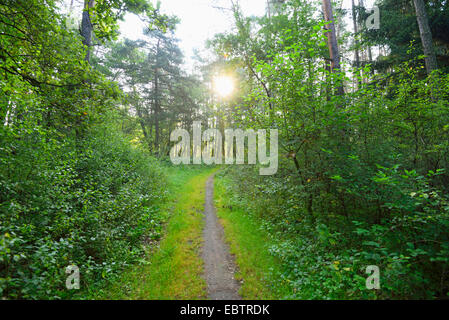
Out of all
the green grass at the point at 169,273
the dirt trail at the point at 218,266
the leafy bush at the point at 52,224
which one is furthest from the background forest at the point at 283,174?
the dirt trail at the point at 218,266

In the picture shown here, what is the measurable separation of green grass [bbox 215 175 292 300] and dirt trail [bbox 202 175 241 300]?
187mm

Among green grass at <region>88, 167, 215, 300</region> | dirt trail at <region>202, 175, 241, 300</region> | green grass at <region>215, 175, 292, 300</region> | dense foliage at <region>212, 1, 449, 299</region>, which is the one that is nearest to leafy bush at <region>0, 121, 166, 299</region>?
green grass at <region>88, 167, 215, 300</region>

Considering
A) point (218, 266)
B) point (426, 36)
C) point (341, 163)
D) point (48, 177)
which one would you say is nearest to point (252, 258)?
point (218, 266)

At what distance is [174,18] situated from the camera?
759 cm

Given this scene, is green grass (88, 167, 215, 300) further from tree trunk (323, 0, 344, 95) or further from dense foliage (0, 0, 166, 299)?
tree trunk (323, 0, 344, 95)

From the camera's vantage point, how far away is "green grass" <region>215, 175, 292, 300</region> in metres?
4.00

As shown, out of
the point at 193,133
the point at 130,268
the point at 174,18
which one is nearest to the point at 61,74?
the point at 174,18

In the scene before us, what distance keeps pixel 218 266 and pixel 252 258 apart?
0.97 m

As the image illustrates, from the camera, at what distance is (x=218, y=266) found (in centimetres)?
498

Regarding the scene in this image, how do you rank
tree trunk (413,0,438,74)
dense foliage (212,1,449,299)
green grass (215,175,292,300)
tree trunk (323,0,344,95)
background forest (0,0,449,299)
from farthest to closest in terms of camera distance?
tree trunk (413,0,438,74) → tree trunk (323,0,344,95) → green grass (215,175,292,300) → dense foliage (212,1,449,299) → background forest (0,0,449,299)

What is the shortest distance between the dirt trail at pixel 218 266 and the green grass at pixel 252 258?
19 cm

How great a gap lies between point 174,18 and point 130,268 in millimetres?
9068

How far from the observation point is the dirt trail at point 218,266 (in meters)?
4.07
